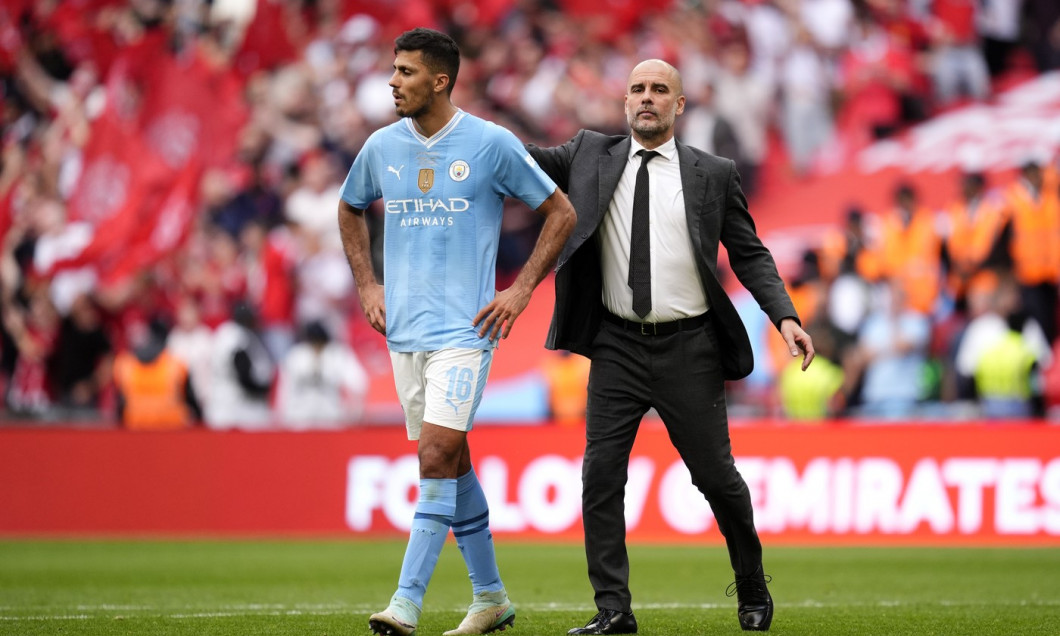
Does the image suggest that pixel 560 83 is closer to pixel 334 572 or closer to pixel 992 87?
pixel 992 87

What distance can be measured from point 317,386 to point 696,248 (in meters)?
8.83

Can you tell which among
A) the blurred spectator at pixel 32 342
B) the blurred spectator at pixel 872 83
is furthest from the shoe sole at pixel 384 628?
the blurred spectator at pixel 872 83

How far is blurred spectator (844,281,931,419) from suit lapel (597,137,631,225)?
8.05m

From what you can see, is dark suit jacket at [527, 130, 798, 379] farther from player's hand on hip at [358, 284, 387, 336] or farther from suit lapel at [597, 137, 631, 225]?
player's hand on hip at [358, 284, 387, 336]

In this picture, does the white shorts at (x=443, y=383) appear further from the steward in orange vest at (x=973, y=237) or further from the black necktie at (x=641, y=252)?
the steward in orange vest at (x=973, y=237)

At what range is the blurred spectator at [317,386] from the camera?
14883mm

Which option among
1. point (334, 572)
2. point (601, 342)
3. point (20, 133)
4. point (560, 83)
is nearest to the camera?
point (601, 342)

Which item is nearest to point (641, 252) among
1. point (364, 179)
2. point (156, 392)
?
point (364, 179)

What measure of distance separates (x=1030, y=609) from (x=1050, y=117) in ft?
36.8

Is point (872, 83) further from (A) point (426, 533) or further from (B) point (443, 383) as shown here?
(A) point (426, 533)

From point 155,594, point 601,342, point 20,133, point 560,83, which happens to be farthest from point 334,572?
point 20,133

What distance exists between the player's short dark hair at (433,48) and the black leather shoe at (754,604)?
2544 millimetres

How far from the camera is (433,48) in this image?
6.18 metres

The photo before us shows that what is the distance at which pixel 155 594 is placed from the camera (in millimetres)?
8938
